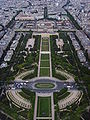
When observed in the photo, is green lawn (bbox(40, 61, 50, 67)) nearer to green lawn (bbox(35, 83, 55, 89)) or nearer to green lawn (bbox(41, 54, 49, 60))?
green lawn (bbox(41, 54, 49, 60))

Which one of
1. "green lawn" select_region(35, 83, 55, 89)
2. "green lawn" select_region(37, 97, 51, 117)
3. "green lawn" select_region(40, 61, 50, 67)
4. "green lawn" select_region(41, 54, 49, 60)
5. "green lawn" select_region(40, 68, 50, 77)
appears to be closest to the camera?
"green lawn" select_region(37, 97, 51, 117)

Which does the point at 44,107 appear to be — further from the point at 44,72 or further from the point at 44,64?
the point at 44,64

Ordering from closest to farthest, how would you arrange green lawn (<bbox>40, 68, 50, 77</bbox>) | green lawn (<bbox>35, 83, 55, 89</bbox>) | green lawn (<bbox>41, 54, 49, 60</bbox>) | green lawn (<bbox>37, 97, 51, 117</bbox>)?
green lawn (<bbox>37, 97, 51, 117</bbox>)
green lawn (<bbox>35, 83, 55, 89</bbox>)
green lawn (<bbox>40, 68, 50, 77</bbox>)
green lawn (<bbox>41, 54, 49, 60</bbox>)

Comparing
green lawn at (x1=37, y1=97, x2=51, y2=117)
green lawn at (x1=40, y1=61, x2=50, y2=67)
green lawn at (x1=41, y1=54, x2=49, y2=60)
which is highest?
green lawn at (x1=37, y1=97, x2=51, y2=117)

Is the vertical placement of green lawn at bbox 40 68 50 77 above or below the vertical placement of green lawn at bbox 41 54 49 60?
above

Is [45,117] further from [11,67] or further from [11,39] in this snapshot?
[11,39]

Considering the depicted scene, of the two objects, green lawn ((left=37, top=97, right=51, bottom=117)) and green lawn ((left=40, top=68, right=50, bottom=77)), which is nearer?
green lawn ((left=37, top=97, right=51, bottom=117))

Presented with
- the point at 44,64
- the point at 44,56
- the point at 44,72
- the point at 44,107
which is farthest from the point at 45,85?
the point at 44,56

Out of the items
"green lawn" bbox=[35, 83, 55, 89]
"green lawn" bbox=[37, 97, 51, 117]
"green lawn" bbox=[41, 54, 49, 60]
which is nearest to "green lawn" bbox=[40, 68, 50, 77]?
"green lawn" bbox=[35, 83, 55, 89]

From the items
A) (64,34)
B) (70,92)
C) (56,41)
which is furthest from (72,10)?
(70,92)
